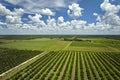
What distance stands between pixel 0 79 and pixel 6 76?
7.82ft

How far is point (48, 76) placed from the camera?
3519 cm

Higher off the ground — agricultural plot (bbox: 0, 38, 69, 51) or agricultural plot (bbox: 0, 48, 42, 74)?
A: agricultural plot (bbox: 0, 48, 42, 74)

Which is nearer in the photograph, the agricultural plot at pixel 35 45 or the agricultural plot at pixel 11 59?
the agricultural plot at pixel 11 59

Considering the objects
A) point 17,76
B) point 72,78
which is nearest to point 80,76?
point 72,78

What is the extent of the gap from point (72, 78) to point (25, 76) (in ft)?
32.8

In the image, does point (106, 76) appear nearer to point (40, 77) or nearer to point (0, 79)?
point (40, 77)

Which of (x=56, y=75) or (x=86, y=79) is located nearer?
(x=86, y=79)

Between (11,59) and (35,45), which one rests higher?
(11,59)

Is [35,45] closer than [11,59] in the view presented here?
No

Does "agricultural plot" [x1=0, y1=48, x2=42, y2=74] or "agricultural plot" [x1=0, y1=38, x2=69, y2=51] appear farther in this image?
"agricultural plot" [x1=0, y1=38, x2=69, y2=51]

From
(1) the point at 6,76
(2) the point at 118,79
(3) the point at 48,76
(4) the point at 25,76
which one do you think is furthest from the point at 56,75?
(2) the point at 118,79

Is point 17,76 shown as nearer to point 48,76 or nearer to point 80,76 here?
point 48,76

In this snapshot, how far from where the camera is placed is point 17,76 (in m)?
34.9

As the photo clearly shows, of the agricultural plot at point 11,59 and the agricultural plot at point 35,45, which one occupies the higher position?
the agricultural plot at point 11,59
